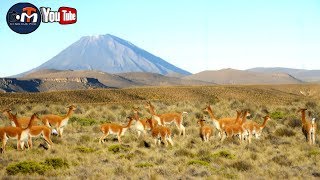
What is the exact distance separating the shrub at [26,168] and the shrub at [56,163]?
604mm

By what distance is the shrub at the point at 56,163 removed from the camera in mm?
13855

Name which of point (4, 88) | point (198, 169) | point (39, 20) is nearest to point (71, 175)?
point (198, 169)

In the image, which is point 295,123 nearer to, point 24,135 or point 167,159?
point 167,159

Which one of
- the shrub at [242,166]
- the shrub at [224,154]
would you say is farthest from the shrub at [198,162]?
the shrub at [224,154]

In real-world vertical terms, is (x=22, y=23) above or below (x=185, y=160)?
above

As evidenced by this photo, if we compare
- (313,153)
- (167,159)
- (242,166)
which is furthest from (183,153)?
(313,153)

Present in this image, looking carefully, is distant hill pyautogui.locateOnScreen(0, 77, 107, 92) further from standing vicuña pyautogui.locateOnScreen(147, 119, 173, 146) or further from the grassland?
standing vicuña pyautogui.locateOnScreen(147, 119, 173, 146)

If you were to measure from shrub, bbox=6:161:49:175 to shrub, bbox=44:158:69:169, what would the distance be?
1.98 ft

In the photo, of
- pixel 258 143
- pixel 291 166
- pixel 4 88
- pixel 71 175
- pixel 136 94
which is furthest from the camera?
pixel 4 88

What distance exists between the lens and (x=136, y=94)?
204ft

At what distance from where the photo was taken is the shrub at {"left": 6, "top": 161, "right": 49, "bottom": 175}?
12.8m

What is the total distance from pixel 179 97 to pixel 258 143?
44475 mm

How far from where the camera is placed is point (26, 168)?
42.6 ft

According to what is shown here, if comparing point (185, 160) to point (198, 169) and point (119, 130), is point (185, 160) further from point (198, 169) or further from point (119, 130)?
point (119, 130)
